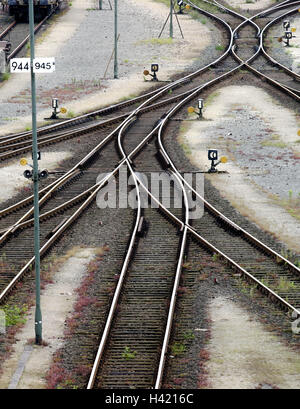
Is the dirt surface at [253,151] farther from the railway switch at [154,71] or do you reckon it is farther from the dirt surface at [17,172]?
the dirt surface at [17,172]

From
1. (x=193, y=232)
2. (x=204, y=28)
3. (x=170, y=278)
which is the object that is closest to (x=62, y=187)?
(x=193, y=232)

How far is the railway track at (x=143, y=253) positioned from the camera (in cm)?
1595

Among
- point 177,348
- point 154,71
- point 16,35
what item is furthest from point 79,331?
point 16,35

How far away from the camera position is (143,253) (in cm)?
2136

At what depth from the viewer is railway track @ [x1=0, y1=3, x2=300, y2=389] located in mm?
15950

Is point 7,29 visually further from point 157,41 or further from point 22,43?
point 157,41

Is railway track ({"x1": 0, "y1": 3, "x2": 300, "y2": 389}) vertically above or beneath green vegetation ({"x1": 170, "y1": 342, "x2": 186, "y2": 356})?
above

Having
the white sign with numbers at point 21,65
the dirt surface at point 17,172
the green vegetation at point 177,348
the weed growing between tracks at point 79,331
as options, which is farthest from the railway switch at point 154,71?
the green vegetation at point 177,348

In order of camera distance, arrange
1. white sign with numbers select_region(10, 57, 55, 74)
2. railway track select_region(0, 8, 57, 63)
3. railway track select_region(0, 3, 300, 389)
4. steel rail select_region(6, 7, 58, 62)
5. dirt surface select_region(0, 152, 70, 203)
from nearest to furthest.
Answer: white sign with numbers select_region(10, 57, 55, 74) → railway track select_region(0, 3, 300, 389) → dirt surface select_region(0, 152, 70, 203) → steel rail select_region(6, 7, 58, 62) → railway track select_region(0, 8, 57, 63)

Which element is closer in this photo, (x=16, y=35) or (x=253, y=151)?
(x=253, y=151)

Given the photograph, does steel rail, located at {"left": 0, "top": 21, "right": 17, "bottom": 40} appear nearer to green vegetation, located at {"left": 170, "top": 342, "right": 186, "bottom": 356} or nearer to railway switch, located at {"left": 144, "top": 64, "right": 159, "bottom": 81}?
railway switch, located at {"left": 144, "top": 64, "right": 159, "bottom": 81}

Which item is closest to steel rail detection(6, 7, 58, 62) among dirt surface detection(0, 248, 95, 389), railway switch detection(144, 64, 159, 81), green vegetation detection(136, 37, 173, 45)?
green vegetation detection(136, 37, 173, 45)

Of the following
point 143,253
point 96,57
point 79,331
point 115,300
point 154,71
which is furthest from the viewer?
point 96,57

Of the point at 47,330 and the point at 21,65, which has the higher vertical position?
the point at 21,65
